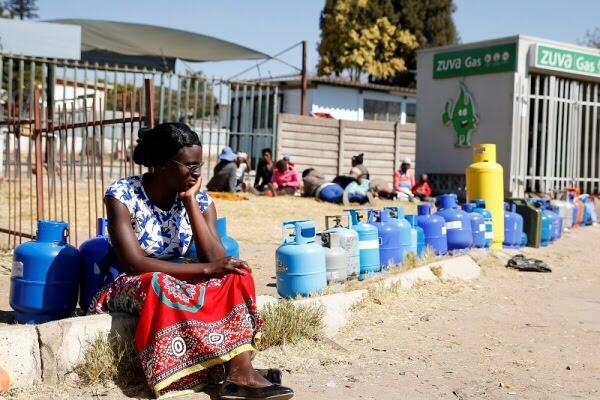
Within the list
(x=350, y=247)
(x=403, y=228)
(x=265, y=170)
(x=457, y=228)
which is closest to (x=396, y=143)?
(x=265, y=170)

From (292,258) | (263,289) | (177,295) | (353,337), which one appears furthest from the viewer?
(263,289)

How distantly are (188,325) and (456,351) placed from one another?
200cm

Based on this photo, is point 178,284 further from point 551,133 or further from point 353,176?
point 551,133

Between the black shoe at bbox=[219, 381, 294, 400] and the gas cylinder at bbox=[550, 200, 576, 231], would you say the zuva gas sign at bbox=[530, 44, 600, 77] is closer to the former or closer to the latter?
the gas cylinder at bbox=[550, 200, 576, 231]

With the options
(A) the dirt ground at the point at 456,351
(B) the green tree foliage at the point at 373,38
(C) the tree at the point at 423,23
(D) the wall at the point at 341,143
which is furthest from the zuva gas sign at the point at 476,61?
(C) the tree at the point at 423,23

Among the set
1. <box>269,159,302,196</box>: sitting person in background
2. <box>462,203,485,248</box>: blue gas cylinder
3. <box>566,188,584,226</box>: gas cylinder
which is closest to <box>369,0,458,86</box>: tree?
<box>269,159,302,196</box>: sitting person in background

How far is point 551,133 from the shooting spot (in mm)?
16812

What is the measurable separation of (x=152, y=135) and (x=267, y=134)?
1350cm

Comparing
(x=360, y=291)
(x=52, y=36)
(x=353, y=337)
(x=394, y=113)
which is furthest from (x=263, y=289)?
(x=394, y=113)

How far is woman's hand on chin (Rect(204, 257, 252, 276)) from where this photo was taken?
3.81 m

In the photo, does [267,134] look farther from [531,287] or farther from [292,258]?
[292,258]

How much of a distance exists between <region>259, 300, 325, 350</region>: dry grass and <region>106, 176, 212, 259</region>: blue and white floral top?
2.40 ft

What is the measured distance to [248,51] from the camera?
2209 cm

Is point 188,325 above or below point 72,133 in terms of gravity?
below
